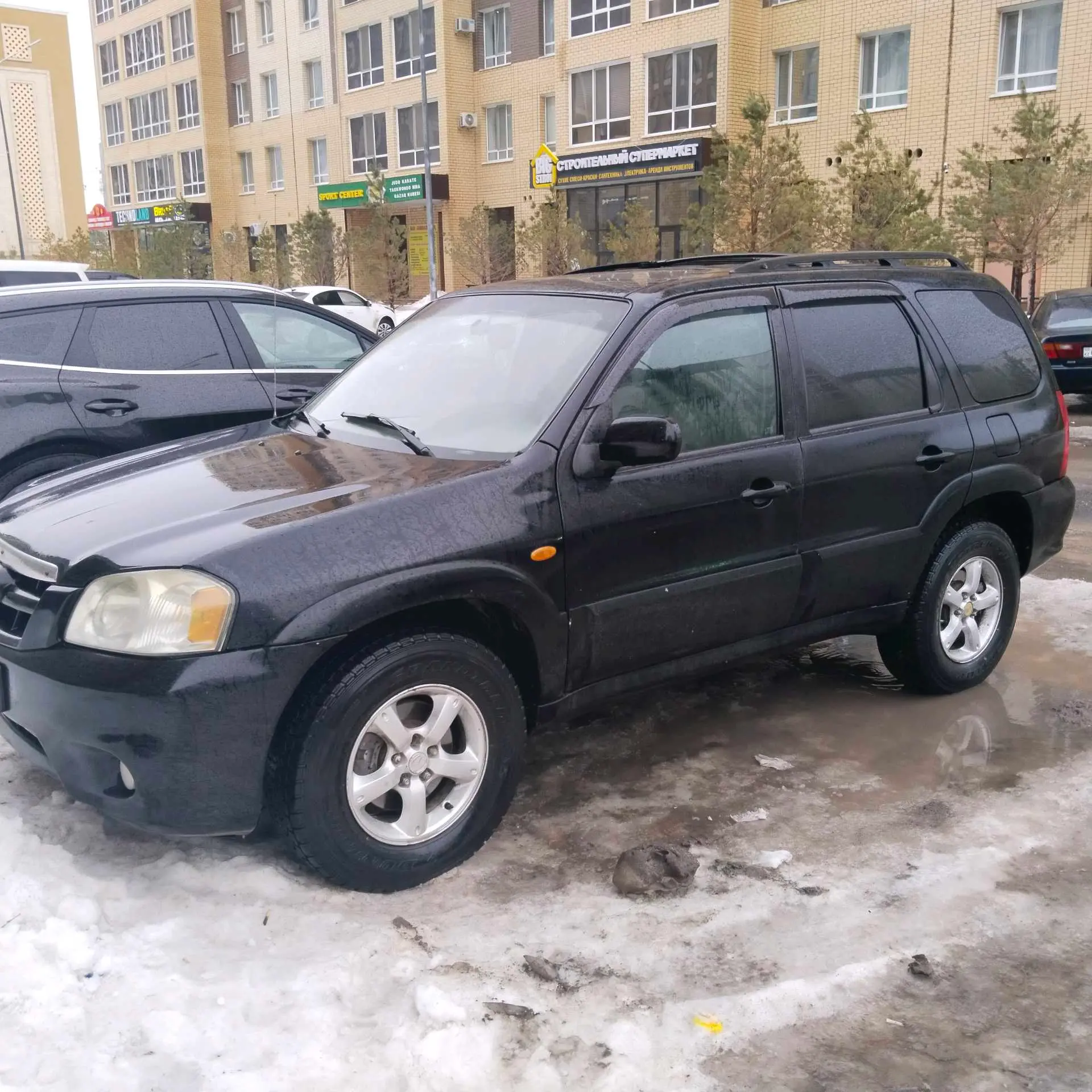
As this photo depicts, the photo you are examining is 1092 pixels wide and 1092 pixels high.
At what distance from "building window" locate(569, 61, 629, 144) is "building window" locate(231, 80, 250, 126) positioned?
67.9ft

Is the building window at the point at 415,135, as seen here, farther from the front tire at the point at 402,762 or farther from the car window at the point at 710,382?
the front tire at the point at 402,762

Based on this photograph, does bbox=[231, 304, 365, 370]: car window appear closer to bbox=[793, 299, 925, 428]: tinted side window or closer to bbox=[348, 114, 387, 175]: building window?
bbox=[793, 299, 925, 428]: tinted side window

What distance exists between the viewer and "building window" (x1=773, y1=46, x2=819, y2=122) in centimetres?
2922

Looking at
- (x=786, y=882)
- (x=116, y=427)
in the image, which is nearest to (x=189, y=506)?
(x=786, y=882)

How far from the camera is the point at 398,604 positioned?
10.8 feet

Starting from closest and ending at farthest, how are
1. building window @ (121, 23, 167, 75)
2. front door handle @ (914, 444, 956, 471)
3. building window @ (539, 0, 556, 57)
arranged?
front door handle @ (914, 444, 956, 471)
building window @ (539, 0, 556, 57)
building window @ (121, 23, 167, 75)

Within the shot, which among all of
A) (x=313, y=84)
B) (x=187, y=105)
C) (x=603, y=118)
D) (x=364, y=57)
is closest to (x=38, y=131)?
(x=187, y=105)

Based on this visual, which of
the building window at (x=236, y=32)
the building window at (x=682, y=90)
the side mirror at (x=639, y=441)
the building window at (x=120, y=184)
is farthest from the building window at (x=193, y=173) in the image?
the side mirror at (x=639, y=441)

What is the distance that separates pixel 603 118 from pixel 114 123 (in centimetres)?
3492

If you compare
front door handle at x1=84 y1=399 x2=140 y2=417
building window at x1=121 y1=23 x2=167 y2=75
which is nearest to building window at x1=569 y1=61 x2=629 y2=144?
building window at x1=121 y1=23 x2=167 y2=75

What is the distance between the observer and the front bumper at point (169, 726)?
3.07 m

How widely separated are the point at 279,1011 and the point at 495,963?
58 centimetres

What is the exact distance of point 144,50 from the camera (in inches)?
2147

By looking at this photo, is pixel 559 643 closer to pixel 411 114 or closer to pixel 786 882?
pixel 786 882
